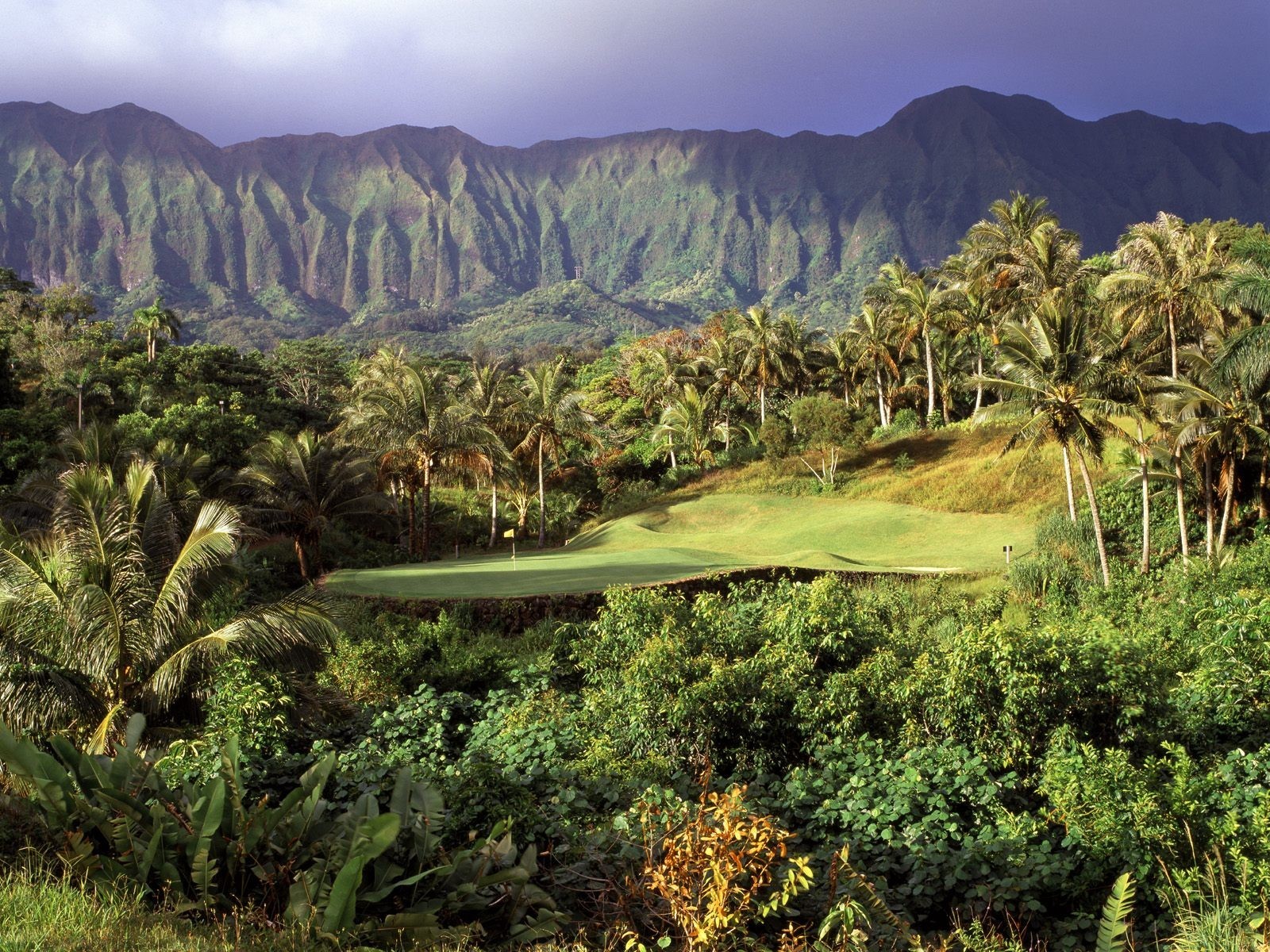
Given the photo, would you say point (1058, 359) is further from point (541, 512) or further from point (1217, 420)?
point (541, 512)

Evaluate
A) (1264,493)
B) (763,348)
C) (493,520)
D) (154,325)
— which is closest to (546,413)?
(493,520)

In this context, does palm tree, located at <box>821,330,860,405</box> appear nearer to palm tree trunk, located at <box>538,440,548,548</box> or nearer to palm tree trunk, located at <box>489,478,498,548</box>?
palm tree trunk, located at <box>538,440,548,548</box>

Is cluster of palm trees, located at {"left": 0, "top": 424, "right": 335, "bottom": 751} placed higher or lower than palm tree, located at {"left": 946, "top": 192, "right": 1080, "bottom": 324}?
lower

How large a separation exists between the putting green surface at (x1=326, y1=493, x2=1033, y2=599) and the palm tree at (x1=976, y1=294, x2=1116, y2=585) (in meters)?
4.24

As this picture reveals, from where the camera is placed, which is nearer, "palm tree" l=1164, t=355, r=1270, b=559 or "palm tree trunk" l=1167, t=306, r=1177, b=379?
"palm tree" l=1164, t=355, r=1270, b=559

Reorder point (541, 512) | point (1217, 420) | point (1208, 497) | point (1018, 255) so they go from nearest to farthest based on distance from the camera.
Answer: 1. point (1217, 420)
2. point (1208, 497)
3. point (541, 512)
4. point (1018, 255)

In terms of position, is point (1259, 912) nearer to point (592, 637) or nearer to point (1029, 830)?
point (1029, 830)

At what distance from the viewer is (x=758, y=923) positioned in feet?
18.5

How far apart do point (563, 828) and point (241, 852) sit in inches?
87.1

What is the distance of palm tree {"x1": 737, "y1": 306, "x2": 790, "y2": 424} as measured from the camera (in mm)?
47438

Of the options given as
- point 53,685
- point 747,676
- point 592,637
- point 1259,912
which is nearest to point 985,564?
point 592,637

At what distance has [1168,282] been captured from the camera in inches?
1160

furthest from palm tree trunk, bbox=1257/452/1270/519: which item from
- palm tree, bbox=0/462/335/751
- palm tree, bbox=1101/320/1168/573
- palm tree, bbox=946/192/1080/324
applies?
palm tree, bbox=0/462/335/751

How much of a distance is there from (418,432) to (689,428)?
16.7 m
